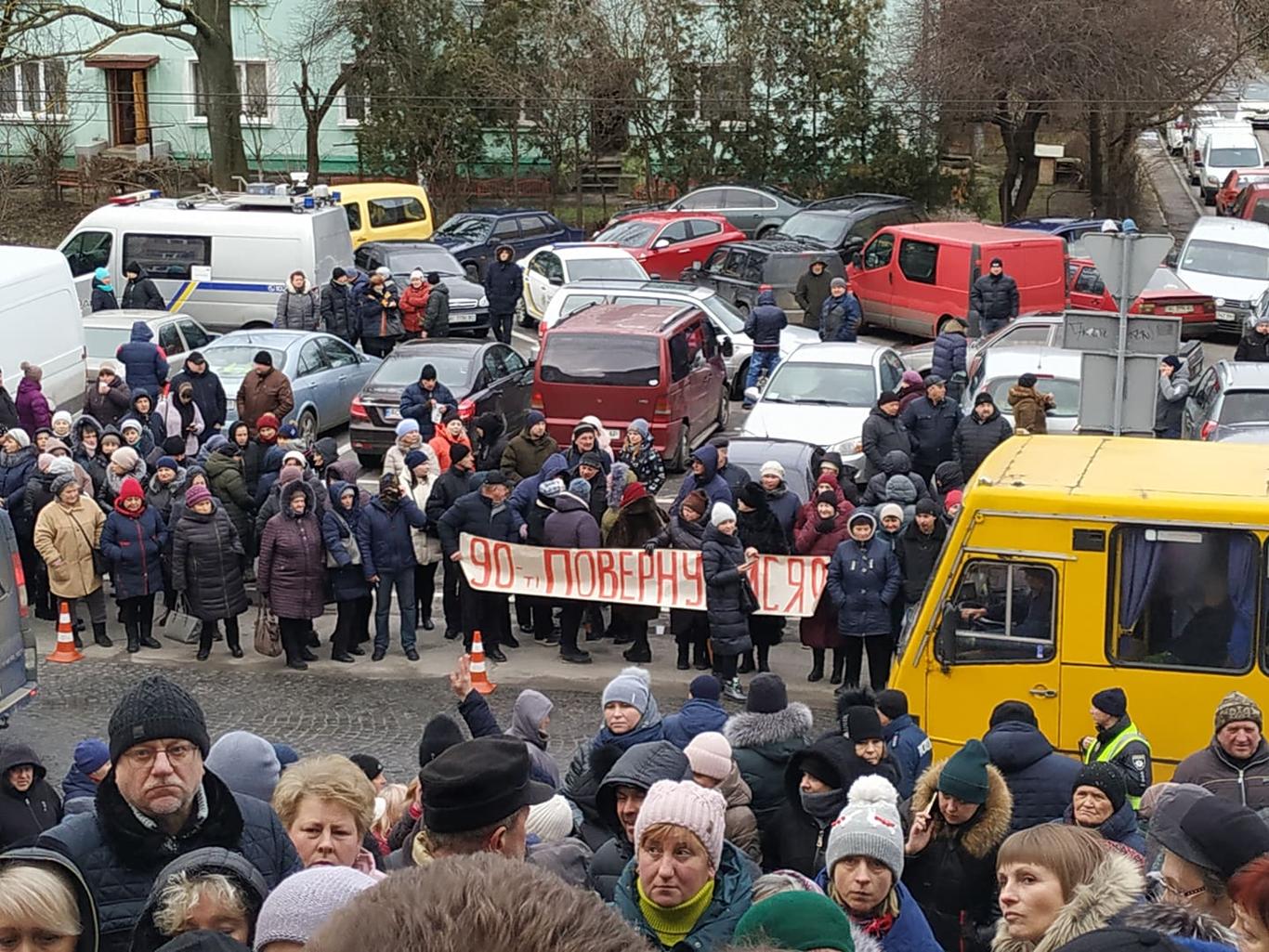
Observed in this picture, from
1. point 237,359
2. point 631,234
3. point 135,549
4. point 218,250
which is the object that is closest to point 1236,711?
point 135,549

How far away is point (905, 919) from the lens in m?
5.89

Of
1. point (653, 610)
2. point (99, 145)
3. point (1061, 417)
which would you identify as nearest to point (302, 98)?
point (99, 145)

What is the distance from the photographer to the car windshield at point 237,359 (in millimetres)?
22156

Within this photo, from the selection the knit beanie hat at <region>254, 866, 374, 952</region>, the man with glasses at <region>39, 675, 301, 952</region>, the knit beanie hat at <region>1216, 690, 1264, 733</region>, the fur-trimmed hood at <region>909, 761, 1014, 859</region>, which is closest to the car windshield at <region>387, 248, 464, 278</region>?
the knit beanie hat at <region>1216, 690, 1264, 733</region>

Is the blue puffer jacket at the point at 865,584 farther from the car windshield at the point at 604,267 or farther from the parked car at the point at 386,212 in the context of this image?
the parked car at the point at 386,212

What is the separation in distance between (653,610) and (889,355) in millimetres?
7257

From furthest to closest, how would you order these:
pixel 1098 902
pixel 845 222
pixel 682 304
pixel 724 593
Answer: pixel 845 222, pixel 682 304, pixel 724 593, pixel 1098 902

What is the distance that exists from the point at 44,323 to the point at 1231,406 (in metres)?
13.3

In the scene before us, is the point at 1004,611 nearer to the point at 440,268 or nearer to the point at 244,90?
the point at 440,268

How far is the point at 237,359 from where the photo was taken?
2245 cm

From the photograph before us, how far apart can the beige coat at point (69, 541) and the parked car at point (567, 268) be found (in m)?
14.7

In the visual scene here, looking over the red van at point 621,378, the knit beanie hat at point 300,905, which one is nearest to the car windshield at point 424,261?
the red van at point 621,378

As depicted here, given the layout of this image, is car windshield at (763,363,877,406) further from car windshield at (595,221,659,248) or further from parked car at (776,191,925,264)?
car windshield at (595,221,659,248)

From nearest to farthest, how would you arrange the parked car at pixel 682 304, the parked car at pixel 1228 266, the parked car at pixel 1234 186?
the parked car at pixel 682 304 → the parked car at pixel 1228 266 → the parked car at pixel 1234 186
